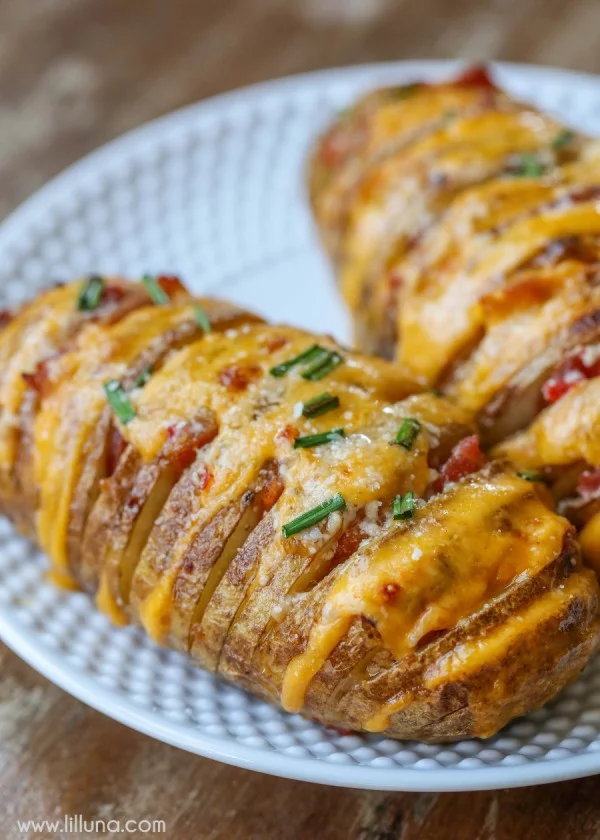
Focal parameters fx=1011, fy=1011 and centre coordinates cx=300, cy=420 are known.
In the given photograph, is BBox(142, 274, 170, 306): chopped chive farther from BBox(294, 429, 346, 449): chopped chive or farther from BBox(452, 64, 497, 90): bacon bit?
BBox(452, 64, 497, 90): bacon bit

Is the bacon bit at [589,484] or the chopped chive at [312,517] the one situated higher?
the chopped chive at [312,517]

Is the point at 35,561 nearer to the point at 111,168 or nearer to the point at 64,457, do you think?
the point at 64,457

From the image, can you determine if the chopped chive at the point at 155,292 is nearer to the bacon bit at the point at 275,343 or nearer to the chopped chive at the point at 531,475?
the bacon bit at the point at 275,343

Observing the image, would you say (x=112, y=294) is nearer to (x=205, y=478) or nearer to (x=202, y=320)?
(x=202, y=320)

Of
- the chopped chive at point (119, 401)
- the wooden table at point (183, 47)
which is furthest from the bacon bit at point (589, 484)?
the wooden table at point (183, 47)

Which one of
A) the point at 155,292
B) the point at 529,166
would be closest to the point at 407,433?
the point at 155,292

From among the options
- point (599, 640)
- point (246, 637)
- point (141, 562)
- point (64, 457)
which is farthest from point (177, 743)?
point (599, 640)
